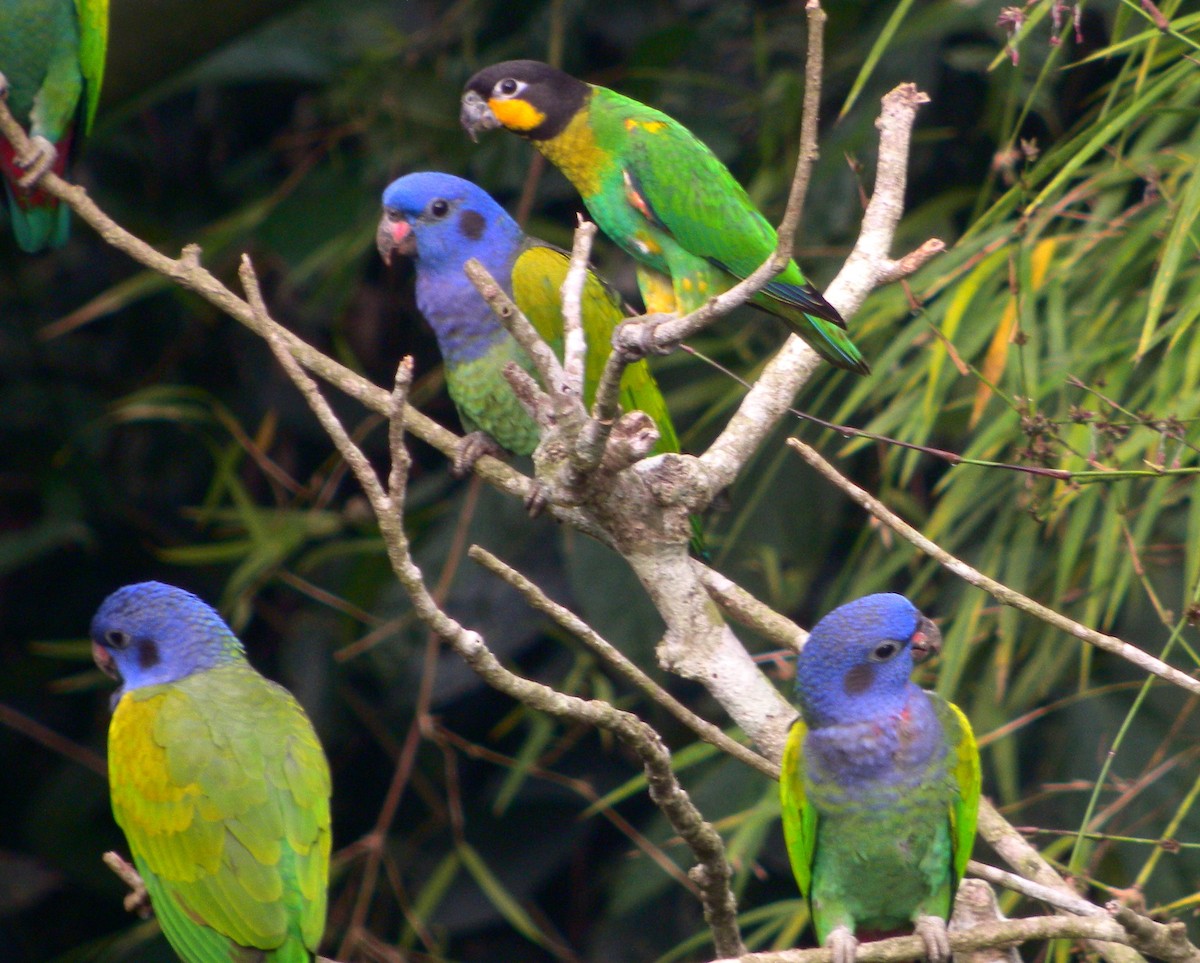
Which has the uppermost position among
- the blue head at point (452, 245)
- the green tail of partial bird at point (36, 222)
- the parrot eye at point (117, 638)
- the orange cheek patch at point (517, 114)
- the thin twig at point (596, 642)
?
the orange cheek patch at point (517, 114)

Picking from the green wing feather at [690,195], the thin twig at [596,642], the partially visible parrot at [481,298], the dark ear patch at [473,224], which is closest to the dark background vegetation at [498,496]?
the green wing feather at [690,195]

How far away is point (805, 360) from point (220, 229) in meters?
1.78

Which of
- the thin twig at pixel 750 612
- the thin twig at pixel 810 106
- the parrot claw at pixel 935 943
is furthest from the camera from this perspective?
the thin twig at pixel 750 612

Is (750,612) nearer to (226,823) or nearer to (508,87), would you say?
(226,823)

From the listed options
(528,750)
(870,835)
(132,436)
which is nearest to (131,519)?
(132,436)

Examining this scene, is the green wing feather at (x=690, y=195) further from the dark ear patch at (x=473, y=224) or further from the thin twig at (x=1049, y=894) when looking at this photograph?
the thin twig at (x=1049, y=894)

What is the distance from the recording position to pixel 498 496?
2.70 m

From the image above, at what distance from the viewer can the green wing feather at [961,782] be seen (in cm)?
150

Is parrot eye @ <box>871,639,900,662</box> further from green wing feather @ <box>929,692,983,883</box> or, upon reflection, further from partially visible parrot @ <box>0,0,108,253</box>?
partially visible parrot @ <box>0,0,108,253</box>

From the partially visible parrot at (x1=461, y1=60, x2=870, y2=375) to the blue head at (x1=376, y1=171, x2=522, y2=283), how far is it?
0.39ft

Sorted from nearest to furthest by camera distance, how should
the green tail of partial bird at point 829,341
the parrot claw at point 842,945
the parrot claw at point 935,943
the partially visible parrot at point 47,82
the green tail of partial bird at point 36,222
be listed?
1. the parrot claw at point 842,945
2. the parrot claw at point 935,943
3. the green tail of partial bird at point 829,341
4. the partially visible parrot at point 47,82
5. the green tail of partial bird at point 36,222

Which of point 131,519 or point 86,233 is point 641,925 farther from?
point 86,233

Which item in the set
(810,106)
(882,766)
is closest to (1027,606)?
(882,766)

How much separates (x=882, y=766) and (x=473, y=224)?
3.44ft
